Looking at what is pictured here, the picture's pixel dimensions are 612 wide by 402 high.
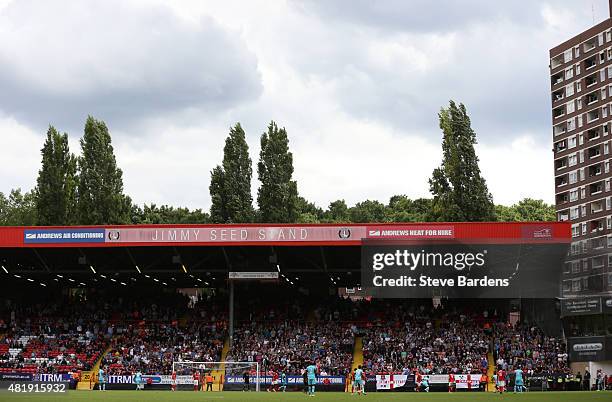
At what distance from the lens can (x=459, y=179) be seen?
74.6 meters

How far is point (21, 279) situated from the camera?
194 feet

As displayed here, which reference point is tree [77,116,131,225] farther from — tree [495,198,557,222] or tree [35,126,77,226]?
tree [495,198,557,222]

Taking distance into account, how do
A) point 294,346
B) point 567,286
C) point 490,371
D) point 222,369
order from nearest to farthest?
point 490,371, point 222,369, point 294,346, point 567,286

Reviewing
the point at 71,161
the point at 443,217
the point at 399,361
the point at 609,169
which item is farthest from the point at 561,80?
the point at 399,361

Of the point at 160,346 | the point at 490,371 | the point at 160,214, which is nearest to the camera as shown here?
the point at 490,371

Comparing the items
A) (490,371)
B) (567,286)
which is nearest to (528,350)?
(490,371)

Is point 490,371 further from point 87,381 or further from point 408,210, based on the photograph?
point 408,210

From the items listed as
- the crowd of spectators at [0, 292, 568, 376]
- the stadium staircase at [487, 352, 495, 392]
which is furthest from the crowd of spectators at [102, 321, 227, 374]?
the stadium staircase at [487, 352, 495, 392]

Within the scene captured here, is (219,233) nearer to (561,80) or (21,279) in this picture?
(21,279)

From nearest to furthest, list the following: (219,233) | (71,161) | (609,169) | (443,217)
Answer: (219,233) < (443,217) < (71,161) < (609,169)

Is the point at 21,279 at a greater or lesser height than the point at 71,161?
lesser

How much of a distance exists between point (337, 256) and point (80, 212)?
32.9m

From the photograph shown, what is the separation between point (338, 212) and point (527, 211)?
25.3m

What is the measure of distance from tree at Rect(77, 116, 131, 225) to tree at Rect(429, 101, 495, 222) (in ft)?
91.8
